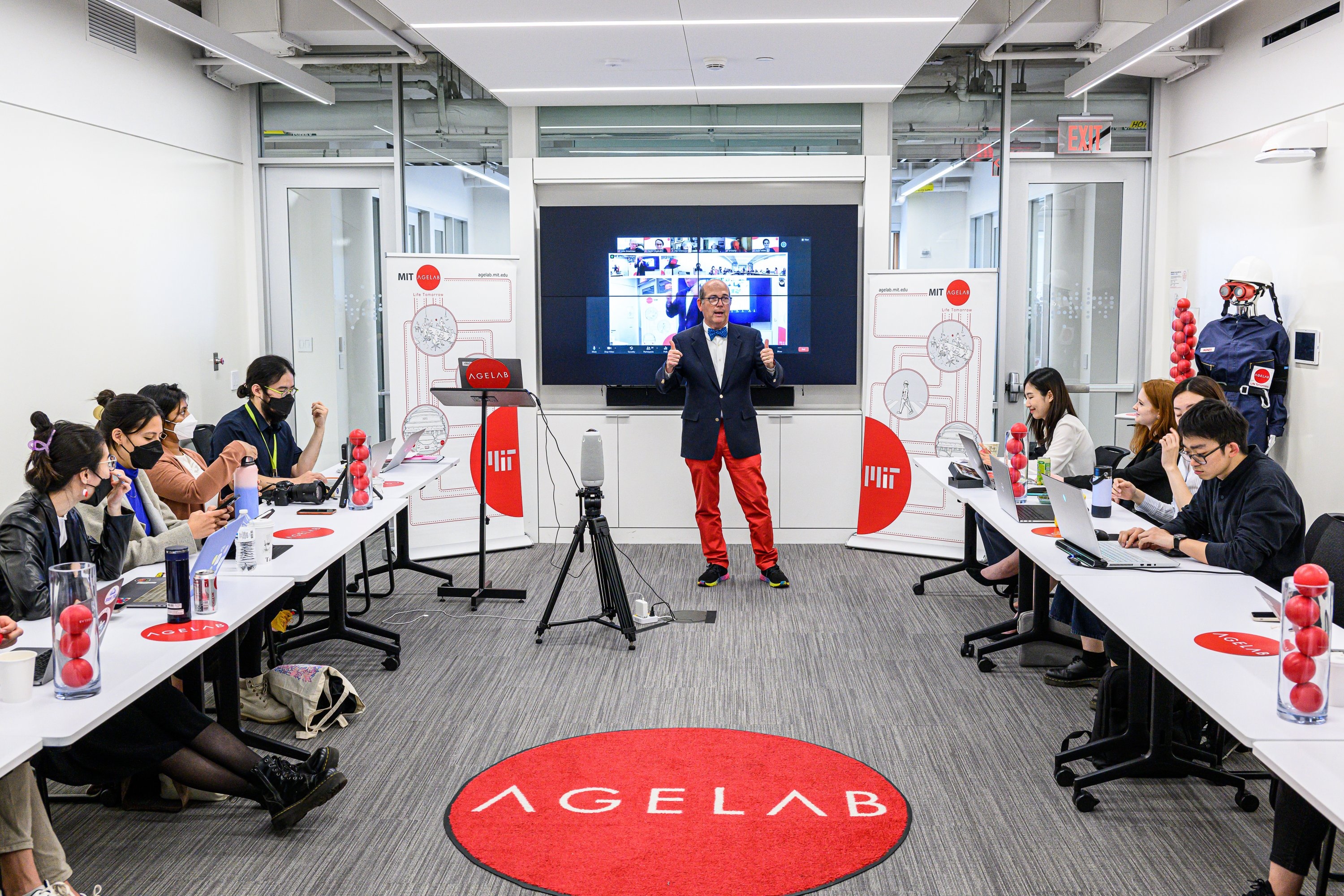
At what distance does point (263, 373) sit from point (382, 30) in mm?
2336

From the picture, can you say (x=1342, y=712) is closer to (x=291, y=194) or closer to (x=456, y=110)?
(x=456, y=110)

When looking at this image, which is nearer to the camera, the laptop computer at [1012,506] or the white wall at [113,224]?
the laptop computer at [1012,506]

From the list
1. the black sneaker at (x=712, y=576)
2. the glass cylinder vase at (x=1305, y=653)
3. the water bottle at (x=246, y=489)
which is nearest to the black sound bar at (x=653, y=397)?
the black sneaker at (x=712, y=576)

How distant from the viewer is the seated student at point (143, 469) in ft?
12.7

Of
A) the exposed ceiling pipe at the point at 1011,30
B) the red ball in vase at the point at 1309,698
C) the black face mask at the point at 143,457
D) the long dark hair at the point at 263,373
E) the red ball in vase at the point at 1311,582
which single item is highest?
the exposed ceiling pipe at the point at 1011,30

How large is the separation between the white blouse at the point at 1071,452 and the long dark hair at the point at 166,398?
4058 millimetres

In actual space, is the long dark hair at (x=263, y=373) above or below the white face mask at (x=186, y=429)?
above

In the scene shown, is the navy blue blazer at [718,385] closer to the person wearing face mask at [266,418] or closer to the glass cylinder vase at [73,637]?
the person wearing face mask at [266,418]

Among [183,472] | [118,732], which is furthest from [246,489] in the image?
[118,732]

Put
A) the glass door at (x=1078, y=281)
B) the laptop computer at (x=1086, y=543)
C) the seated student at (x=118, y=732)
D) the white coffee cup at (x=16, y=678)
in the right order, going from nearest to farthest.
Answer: the white coffee cup at (x=16, y=678) < the seated student at (x=118, y=732) < the laptop computer at (x=1086, y=543) < the glass door at (x=1078, y=281)

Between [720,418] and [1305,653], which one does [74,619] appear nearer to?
[1305,653]

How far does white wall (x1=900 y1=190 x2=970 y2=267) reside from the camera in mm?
7461

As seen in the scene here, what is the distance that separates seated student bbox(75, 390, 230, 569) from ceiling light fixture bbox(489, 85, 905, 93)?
3.47m

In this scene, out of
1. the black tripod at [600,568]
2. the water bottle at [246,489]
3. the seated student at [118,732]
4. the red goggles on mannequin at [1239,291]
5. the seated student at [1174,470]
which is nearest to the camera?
the seated student at [118,732]
